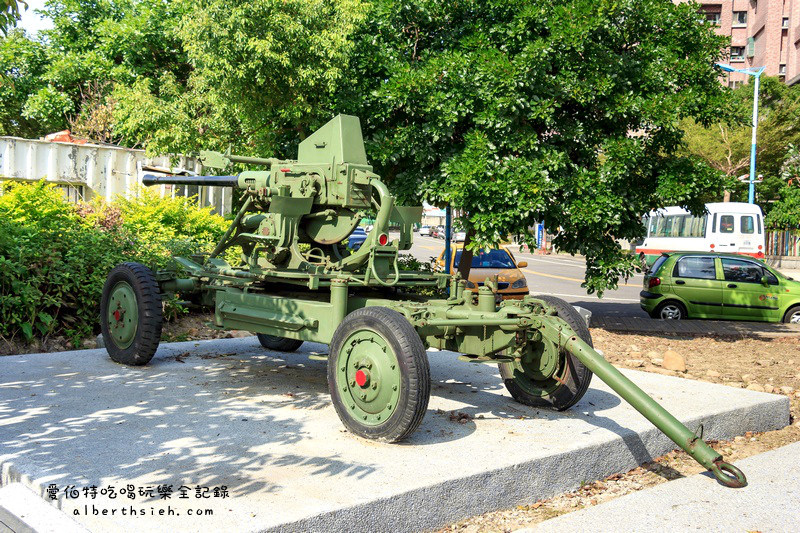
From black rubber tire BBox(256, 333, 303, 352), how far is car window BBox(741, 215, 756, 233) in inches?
821

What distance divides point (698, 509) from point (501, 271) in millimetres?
10540

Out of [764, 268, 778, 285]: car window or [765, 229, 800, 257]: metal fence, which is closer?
[764, 268, 778, 285]: car window

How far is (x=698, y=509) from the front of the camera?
454 centimetres

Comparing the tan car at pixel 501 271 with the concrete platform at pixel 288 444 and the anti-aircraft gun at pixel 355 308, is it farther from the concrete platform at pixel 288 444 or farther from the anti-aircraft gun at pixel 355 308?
the anti-aircraft gun at pixel 355 308

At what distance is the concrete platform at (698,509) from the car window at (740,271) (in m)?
10.0

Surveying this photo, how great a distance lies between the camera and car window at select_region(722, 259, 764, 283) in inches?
574

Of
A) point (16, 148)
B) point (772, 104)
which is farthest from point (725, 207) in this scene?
point (16, 148)

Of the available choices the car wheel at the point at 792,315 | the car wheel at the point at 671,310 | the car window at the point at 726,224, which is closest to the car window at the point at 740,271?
the car wheel at the point at 792,315

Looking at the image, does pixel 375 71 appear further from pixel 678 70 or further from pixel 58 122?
pixel 58 122

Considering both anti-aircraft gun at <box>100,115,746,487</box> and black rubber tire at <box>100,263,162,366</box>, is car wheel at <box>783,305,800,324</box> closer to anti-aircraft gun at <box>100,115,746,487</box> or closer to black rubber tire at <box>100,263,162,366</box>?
anti-aircraft gun at <box>100,115,746,487</box>

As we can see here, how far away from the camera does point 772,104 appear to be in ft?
119

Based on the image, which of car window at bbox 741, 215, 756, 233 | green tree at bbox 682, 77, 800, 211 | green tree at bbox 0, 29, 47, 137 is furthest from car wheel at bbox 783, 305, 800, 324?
green tree at bbox 0, 29, 47, 137

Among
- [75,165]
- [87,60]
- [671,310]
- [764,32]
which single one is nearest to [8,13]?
[75,165]

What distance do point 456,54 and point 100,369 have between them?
582 cm
